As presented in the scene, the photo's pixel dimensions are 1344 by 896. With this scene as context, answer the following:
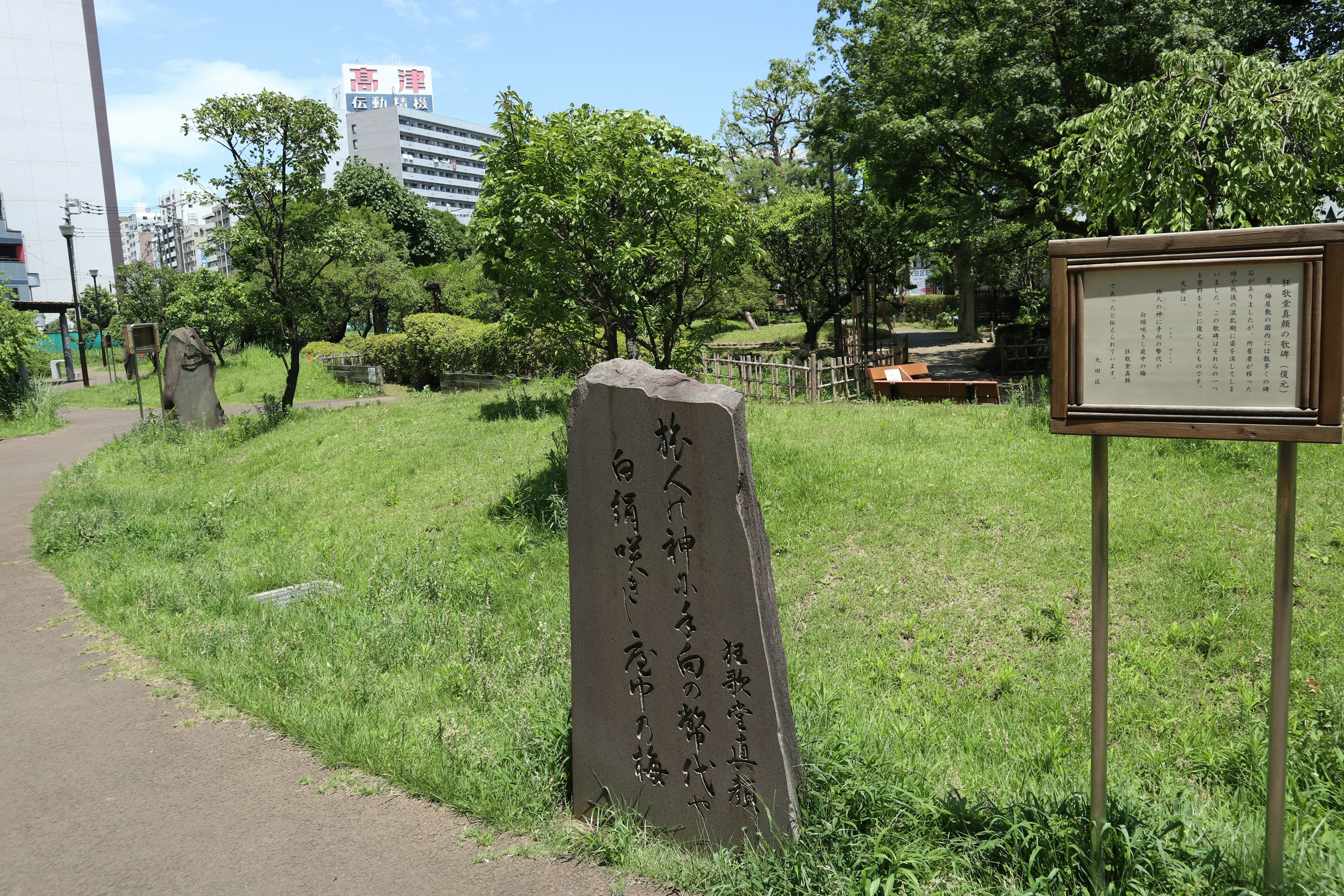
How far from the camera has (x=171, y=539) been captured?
900 centimetres

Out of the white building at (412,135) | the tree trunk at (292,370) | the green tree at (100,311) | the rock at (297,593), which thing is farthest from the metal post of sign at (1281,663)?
the white building at (412,135)

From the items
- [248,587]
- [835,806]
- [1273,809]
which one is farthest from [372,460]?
[1273,809]

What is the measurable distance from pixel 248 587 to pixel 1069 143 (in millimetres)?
8847

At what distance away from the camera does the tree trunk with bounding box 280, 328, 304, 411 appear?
17.0 meters

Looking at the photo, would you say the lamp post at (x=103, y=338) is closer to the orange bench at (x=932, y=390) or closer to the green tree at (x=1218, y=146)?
the orange bench at (x=932, y=390)

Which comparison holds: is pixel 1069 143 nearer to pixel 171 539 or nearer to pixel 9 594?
pixel 171 539

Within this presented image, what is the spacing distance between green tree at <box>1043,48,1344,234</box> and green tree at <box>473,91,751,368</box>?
11.5 feet

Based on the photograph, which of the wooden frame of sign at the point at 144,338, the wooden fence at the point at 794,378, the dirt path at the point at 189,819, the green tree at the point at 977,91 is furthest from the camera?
the wooden fence at the point at 794,378

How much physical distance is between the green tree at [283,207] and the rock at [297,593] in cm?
1046

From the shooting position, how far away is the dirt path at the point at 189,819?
352cm

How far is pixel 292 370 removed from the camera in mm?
17828

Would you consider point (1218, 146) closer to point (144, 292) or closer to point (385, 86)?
point (144, 292)

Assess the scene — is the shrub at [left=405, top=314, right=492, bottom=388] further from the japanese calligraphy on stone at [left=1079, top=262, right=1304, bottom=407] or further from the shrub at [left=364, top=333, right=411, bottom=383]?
the japanese calligraphy on stone at [left=1079, top=262, right=1304, bottom=407]

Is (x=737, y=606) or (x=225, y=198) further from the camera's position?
(x=225, y=198)
